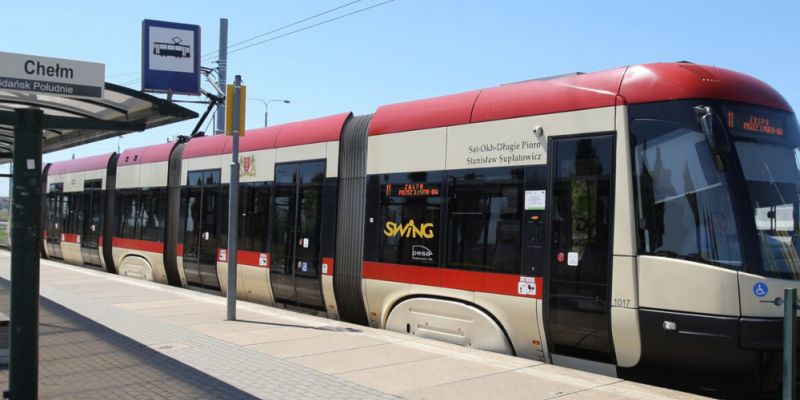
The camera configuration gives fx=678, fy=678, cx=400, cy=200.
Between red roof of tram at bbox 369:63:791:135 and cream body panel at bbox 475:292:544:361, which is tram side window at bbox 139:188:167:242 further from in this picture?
cream body panel at bbox 475:292:544:361

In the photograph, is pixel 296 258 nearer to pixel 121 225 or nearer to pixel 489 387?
pixel 489 387

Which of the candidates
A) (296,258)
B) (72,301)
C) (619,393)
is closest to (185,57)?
(72,301)

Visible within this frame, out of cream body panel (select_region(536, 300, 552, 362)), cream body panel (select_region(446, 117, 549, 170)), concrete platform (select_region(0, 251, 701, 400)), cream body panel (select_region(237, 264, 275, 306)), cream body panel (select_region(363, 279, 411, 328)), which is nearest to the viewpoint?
concrete platform (select_region(0, 251, 701, 400))

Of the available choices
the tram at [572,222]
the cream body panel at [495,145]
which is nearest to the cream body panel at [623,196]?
the tram at [572,222]

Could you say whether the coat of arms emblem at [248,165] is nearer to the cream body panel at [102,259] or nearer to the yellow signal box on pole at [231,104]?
the yellow signal box on pole at [231,104]

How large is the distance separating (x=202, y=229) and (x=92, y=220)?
700cm

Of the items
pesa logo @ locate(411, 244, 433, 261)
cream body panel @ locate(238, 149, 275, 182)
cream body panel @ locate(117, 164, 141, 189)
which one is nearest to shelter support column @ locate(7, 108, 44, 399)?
pesa logo @ locate(411, 244, 433, 261)

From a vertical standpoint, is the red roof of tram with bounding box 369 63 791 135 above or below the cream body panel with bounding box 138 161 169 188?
above

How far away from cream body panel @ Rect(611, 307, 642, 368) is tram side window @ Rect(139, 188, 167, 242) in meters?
11.5

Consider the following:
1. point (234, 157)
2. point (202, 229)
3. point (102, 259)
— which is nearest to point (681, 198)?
point (234, 157)

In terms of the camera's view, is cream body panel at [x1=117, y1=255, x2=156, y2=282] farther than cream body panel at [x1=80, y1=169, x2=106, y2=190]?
No

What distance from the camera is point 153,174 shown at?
635 inches

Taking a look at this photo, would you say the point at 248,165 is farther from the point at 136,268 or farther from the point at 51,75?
the point at 51,75

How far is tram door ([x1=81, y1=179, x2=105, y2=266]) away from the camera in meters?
18.8
